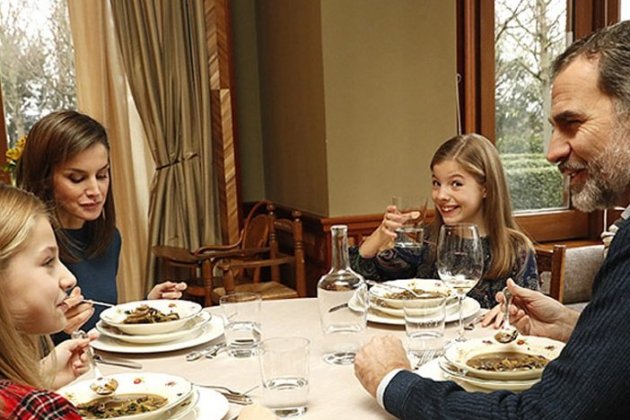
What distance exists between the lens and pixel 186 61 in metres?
3.79

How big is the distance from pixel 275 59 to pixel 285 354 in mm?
2972

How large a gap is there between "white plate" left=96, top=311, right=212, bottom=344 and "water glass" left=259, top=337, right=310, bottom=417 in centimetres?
43

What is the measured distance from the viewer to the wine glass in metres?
1.52

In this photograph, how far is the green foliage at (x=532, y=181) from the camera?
4.03 metres

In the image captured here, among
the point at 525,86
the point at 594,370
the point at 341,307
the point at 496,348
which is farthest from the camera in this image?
the point at 525,86

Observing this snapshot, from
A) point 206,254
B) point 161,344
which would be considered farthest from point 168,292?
point 206,254

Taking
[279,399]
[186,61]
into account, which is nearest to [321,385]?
[279,399]

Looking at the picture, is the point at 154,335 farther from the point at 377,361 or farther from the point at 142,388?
the point at 377,361

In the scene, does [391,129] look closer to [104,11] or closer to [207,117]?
[207,117]

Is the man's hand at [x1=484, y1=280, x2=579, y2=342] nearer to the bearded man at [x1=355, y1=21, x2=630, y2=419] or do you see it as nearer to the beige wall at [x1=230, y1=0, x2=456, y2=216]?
the bearded man at [x1=355, y1=21, x2=630, y2=419]

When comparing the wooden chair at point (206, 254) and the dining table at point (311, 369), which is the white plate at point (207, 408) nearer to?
the dining table at point (311, 369)

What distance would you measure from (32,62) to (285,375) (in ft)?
10.5

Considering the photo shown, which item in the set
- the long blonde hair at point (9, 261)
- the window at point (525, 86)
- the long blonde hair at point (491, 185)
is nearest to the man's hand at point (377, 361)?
the long blonde hair at point (9, 261)

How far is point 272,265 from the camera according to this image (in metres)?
3.48
